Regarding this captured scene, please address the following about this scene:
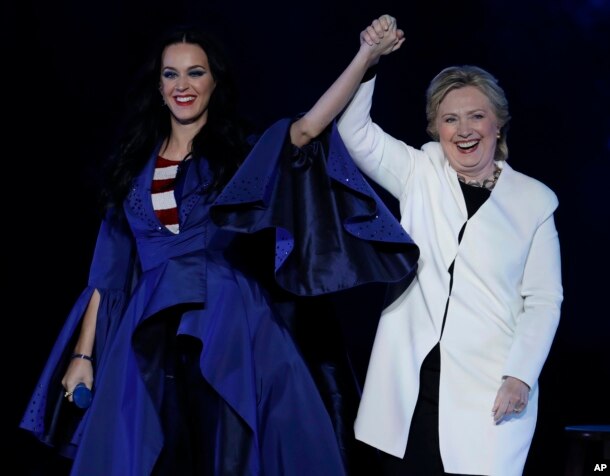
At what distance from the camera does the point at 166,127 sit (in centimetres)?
312

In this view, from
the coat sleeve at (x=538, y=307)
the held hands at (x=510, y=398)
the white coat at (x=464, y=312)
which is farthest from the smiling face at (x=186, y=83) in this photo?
the held hands at (x=510, y=398)

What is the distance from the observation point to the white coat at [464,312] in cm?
270

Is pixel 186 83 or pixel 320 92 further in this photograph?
pixel 320 92

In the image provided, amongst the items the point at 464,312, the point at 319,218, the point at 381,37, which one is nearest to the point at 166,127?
the point at 319,218

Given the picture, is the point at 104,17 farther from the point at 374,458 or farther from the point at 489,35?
the point at 374,458

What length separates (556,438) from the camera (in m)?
4.20

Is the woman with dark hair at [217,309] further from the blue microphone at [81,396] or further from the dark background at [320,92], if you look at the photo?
the dark background at [320,92]

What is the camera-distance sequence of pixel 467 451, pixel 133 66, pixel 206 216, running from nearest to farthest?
pixel 467 451 → pixel 206 216 → pixel 133 66

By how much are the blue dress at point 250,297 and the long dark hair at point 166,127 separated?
9 centimetres

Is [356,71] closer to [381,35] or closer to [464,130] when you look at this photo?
[381,35]

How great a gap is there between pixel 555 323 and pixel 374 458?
0.60 metres

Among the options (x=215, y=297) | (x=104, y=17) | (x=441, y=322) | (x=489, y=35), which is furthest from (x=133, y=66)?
(x=441, y=322)

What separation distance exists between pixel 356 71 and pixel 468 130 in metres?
0.34

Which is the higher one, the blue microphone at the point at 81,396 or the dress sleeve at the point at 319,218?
the dress sleeve at the point at 319,218
